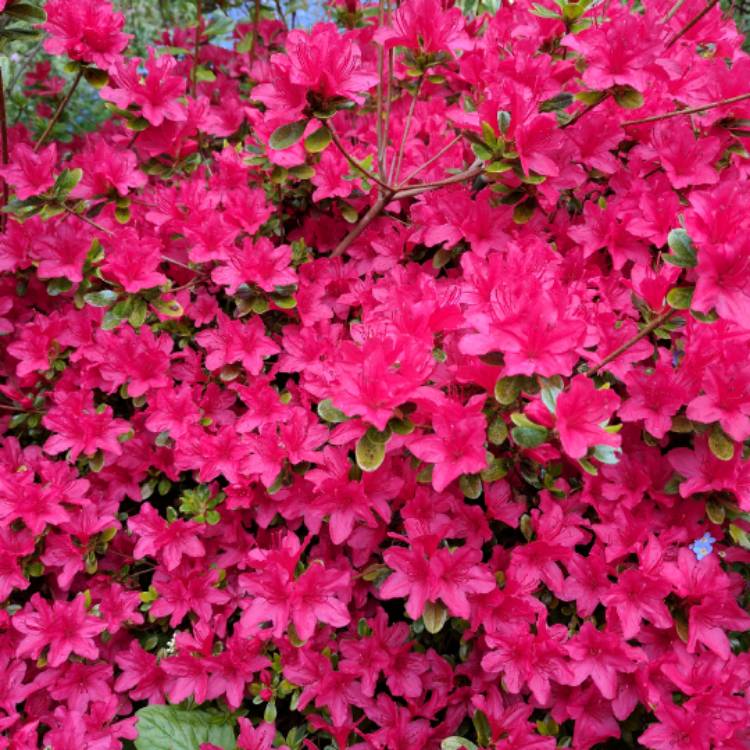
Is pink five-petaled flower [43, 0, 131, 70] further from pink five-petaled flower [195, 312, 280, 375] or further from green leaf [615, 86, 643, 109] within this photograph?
green leaf [615, 86, 643, 109]

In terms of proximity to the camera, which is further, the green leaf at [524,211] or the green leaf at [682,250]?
the green leaf at [524,211]

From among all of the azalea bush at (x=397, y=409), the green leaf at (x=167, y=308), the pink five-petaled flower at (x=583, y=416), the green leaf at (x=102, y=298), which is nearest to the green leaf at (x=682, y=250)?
the azalea bush at (x=397, y=409)

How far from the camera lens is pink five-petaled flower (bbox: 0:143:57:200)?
1.85 m

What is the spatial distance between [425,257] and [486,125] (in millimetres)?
465

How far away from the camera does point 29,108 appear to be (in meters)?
3.47

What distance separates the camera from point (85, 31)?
1866mm

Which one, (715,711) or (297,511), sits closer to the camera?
(715,711)

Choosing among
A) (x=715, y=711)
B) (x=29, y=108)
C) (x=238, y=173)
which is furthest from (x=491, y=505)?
(x=29, y=108)

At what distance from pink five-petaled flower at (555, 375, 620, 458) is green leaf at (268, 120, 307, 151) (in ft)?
2.51

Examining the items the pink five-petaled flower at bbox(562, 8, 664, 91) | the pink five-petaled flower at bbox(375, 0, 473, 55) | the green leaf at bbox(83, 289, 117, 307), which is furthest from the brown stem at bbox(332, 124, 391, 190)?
the green leaf at bbox(83, 289, 117, 307)

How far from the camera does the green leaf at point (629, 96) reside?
5.35 ft

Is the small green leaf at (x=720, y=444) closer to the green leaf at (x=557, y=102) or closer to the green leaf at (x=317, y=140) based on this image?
the green leaf at (x=557, y=102)

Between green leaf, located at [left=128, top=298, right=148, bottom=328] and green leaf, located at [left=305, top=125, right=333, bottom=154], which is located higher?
green leaf, located at [left=305, top=125, right=333, bottom=154]

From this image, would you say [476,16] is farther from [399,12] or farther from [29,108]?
[29,108]
